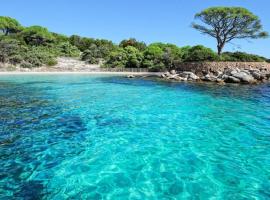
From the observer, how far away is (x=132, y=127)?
994 cm

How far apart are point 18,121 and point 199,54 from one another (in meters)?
36.2

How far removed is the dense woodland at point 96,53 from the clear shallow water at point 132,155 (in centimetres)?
3297

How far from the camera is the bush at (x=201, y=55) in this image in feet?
131

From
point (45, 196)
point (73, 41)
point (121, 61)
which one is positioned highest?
point (73, 41)

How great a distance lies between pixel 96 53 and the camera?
6141cm

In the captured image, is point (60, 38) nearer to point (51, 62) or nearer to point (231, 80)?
point (51, 62)

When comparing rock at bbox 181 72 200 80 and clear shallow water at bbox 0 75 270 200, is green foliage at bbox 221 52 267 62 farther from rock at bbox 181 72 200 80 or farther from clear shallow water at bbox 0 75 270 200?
clear shallow water at bbox 0 75 270 200

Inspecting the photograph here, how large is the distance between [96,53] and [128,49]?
10937 millimetres

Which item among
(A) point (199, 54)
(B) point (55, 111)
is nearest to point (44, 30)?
(A) point (199, 54)

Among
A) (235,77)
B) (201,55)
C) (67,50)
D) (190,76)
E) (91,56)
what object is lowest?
(190,76)

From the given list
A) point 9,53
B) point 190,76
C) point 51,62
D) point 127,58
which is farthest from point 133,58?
point 9,53

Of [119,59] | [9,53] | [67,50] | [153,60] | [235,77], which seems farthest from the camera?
[67,50]

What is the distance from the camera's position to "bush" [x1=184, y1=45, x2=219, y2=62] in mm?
39938

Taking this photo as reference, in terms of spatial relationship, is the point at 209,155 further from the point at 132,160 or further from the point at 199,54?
the point at 199,54
